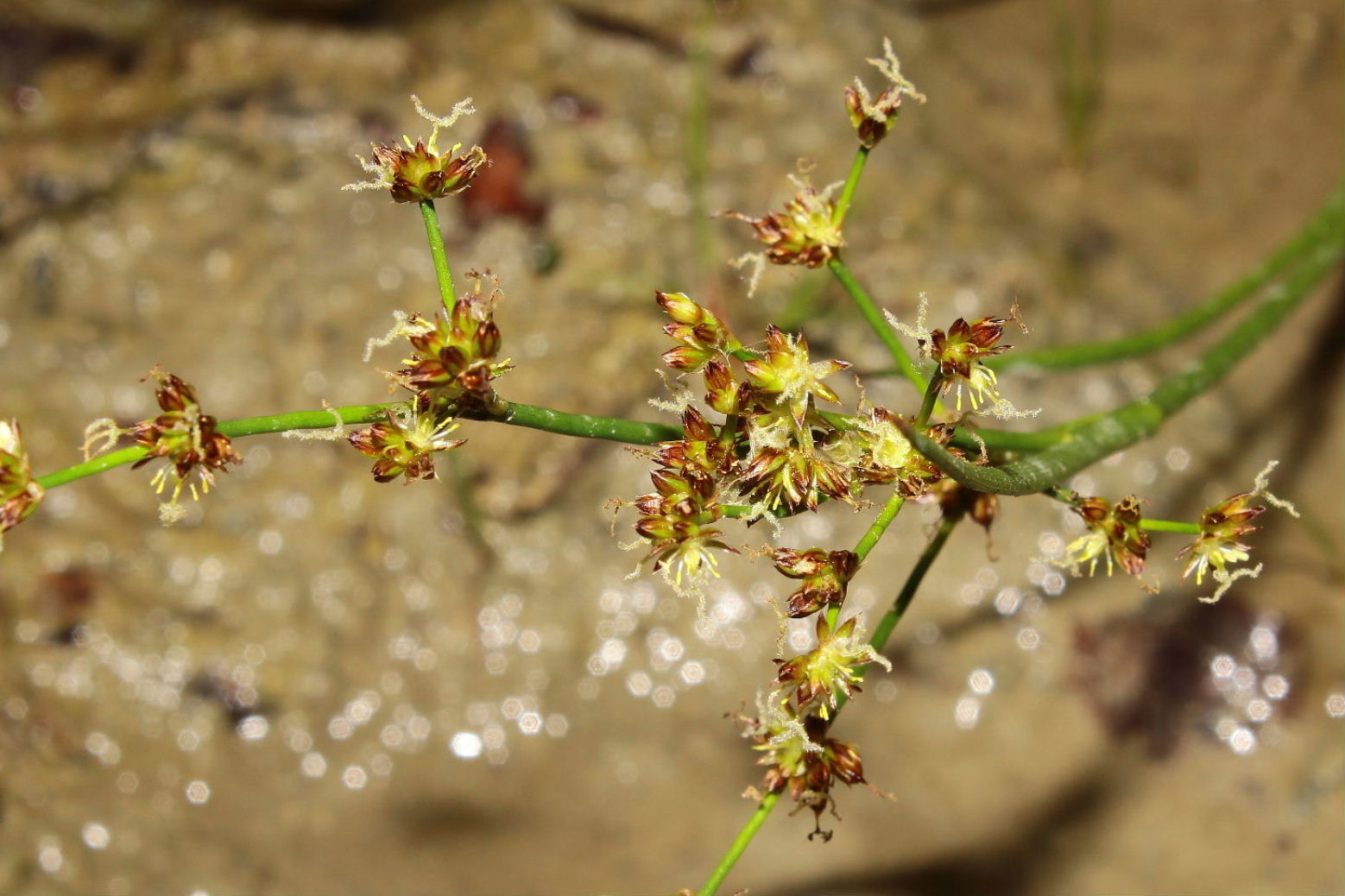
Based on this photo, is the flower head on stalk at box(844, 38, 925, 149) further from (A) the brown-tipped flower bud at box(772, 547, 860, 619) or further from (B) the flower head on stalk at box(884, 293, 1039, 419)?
(A) the brown-tipped flower bud at box(772, 547, 860, 619)

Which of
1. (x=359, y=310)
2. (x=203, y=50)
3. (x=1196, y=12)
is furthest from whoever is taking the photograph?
(x=1196, y=12)

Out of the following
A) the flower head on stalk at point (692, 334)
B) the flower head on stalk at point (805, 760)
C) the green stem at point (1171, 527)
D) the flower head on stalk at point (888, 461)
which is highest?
the flower head on stalk at point (692, 334)

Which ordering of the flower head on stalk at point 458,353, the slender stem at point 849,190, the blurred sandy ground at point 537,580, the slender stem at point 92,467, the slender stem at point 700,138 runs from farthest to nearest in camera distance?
1. the slender stem at point 700,138
2. the blurred sandy ground at point 537,580
3. the slender stem at point 849,190
4. the flower head on stalk at point 458,353
5. the slender stem at point 92,467

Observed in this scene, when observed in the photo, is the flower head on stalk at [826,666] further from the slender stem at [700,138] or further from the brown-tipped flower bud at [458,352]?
the slender stem at [700,138]

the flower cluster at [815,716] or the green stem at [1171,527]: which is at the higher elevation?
the green stem at [1171,527]

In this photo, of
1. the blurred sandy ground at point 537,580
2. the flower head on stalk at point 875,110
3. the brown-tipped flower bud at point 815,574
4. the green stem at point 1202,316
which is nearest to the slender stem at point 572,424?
the brown-tipped flower bud at point 815,574

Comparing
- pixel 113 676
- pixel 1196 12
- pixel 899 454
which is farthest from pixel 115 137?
pixel 1196 12

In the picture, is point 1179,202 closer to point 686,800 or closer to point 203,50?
point 686,800

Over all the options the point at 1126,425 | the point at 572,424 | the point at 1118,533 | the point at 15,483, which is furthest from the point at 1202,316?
the point at 15,483
